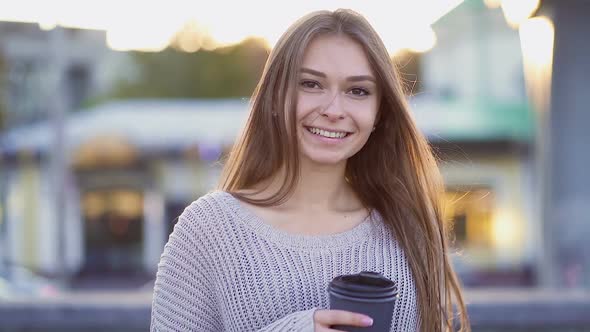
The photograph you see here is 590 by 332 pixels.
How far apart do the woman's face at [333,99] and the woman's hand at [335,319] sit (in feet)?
1.75

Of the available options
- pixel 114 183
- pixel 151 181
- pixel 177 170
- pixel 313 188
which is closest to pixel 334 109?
pixel 313 188

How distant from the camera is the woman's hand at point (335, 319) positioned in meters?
1.88

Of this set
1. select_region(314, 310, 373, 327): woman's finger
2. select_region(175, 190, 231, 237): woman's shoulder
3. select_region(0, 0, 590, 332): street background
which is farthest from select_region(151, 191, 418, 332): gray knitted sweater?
select_region(0, 0, 590, 332): street background

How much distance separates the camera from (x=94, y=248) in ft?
85.1

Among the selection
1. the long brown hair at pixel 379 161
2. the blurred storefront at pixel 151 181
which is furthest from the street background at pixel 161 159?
the long brown hair at pixel 379 161

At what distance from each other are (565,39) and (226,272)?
223 inches

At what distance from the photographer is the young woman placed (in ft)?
7.67

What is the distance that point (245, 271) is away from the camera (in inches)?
92.3

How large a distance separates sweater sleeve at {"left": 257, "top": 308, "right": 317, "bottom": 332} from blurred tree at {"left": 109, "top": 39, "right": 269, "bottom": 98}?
3171 centimetres

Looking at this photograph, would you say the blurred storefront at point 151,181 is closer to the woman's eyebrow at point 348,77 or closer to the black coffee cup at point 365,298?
the woman's eyebrow at point 348,77

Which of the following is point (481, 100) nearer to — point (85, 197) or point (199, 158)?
point (199, 158)

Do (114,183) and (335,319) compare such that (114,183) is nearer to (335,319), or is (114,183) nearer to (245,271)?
(245,271)

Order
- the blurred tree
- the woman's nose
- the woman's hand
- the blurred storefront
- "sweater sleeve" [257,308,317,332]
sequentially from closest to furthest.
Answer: the woman's hand, "sweater sleeve" [257,308,317,332], the woman's nose, the blurred storefront, the blurred tree

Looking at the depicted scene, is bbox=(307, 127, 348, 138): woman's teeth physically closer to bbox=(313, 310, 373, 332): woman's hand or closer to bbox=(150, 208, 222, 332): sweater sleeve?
bbox=(150, 208, 222, 332): sweater sleeve
